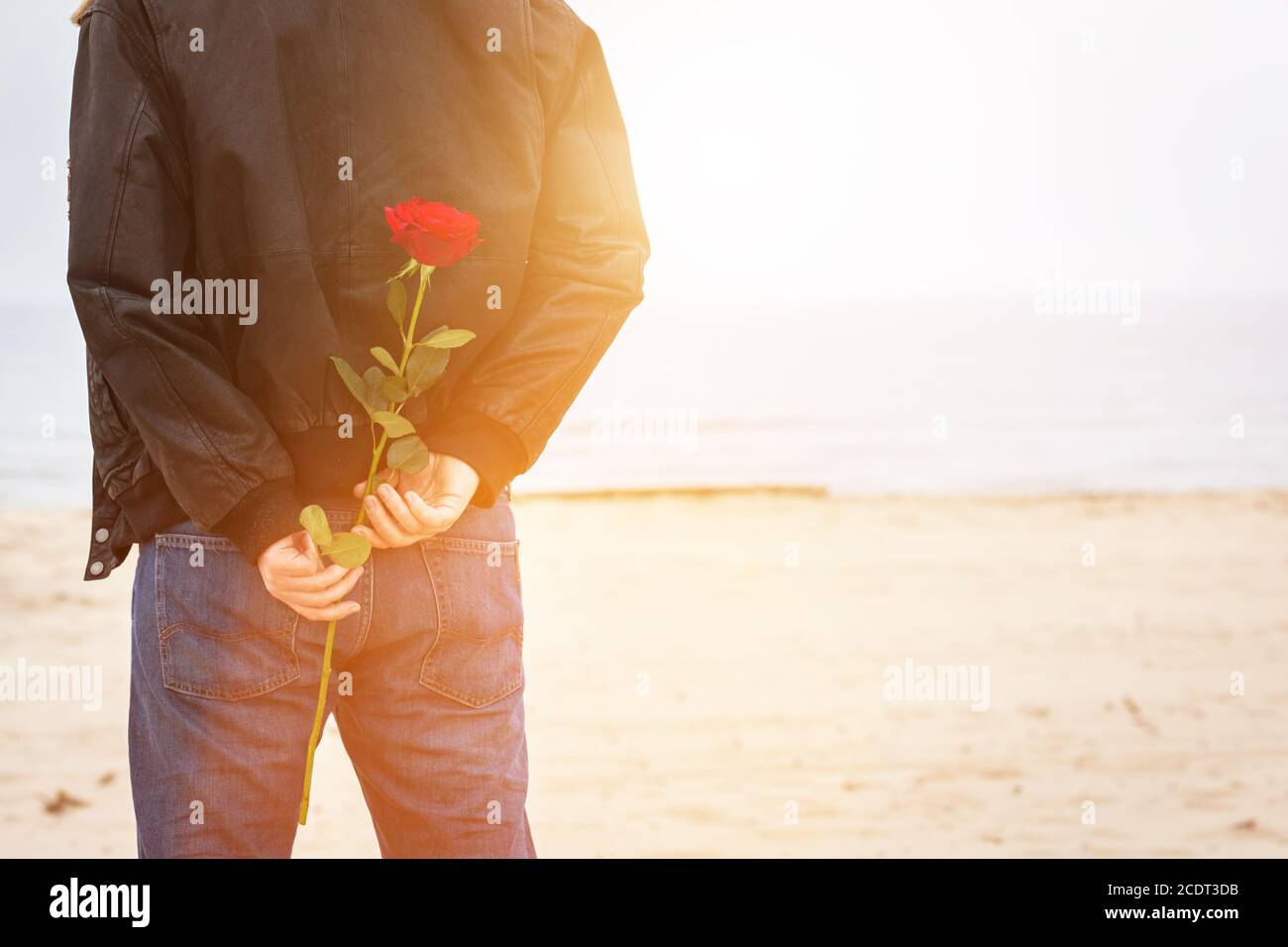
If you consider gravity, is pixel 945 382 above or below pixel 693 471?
above

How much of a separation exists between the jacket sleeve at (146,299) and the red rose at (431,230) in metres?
0.26

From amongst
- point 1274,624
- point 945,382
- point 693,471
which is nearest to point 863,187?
point 945,382

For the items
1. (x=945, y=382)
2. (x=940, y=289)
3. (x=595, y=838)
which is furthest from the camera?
(x=940, y=289)

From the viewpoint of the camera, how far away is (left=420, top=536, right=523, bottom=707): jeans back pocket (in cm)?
Result: 142

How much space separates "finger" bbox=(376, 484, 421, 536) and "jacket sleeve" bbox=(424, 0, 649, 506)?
0.10m

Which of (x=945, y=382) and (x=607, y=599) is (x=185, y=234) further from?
(x=945, y=382)

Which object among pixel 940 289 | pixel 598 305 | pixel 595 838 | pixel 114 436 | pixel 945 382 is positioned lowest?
pixel 595 838

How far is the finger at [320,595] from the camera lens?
1.35 meters

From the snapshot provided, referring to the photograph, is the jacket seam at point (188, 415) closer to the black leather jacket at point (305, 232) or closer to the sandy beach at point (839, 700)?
the black leather jacket at point (305, 232)

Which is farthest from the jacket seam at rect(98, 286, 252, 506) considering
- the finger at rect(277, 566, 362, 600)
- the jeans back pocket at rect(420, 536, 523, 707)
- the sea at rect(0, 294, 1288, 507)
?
the sea at rect(0, 294, 1288, 507)

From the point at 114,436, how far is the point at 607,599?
5.40 metres

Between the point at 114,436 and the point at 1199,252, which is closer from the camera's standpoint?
the point at 114,436

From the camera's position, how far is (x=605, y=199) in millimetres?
1564

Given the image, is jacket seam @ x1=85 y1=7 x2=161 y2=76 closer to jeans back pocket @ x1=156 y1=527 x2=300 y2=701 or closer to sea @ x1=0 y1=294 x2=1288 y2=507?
jeans back pocket @ x1=156 y1=527 x2=300 y2=701
